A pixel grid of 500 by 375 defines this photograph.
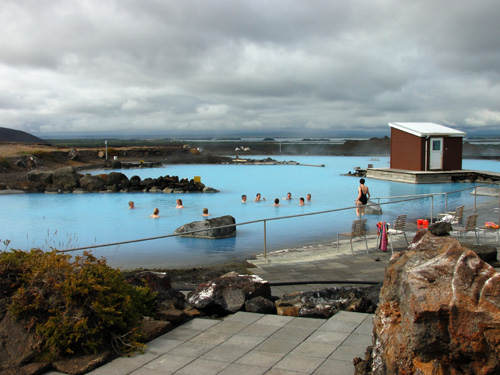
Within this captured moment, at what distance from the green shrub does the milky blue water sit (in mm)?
2238

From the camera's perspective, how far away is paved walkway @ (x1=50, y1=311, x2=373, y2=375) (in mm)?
4254

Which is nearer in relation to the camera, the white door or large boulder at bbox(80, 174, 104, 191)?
large boulder at bbox(80, 174, 104, 191)

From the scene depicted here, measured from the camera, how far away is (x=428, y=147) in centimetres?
3120

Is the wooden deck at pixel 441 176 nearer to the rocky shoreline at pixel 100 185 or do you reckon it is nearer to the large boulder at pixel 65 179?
the rocky shoreline at pixel 100 185

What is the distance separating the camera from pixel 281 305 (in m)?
6.17

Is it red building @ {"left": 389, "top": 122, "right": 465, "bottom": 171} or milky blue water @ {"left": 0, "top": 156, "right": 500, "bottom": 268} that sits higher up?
red building @ {"left": 389, "top": 122, "right": 465, "bottom": 171}

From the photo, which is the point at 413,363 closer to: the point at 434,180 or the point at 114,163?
the point at 434,180

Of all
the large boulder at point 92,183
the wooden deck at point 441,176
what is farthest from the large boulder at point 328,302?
the large boulder at point 92,183

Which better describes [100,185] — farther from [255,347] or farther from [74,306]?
[255,347]

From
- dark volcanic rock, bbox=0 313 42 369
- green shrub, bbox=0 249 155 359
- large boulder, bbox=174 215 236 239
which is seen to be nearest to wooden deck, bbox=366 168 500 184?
large boulder, bbox=174 215 236 239

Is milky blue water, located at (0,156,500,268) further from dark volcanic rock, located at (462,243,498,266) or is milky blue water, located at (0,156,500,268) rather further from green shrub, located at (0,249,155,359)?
dark volcanic rock, located at (462,243,498,266)

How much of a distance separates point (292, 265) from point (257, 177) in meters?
31.1

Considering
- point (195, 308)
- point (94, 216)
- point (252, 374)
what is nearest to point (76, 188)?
point (94, 216)

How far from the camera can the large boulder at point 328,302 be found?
19.1 feet
